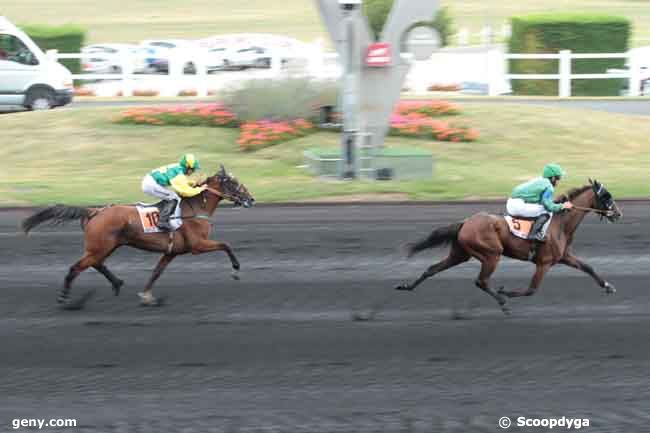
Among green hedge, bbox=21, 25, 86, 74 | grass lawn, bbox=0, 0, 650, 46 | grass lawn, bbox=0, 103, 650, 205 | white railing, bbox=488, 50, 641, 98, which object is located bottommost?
grass lawn, bbox=0, 103, 650, 205

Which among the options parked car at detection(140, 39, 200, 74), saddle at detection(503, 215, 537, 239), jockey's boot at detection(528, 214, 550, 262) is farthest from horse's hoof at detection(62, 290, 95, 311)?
parked car at detection(140, 39, 200, 74)

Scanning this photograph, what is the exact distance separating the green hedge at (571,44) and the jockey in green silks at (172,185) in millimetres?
22436

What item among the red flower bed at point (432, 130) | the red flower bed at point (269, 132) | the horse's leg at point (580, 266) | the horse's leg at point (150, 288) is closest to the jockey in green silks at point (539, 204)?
the horse's leg at point (580, 266)

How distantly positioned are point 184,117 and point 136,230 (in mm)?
11659

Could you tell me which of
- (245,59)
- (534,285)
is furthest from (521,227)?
(245,59)

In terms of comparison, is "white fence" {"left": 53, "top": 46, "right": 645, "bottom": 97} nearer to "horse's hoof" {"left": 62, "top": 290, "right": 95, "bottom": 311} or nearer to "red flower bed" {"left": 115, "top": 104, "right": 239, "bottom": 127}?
"red flower bed" {"left": 115, "top": 104, "right": 239, "bottom": 127}

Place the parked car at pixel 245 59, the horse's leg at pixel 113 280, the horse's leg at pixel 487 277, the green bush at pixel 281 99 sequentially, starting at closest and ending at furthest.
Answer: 1. the horse's leg at pixel 487 277
2. the horse's leg at pixel 113 280
3. the green bush at pixel 281 99
4. the parked car at pixel 245 59

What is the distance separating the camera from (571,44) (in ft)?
106

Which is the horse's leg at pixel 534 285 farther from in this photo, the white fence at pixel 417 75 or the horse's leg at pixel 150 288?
the white fence at pixel 417 75

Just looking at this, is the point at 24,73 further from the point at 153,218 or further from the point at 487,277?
the point at 487,277

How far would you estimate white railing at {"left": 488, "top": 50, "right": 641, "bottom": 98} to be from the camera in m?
30.3

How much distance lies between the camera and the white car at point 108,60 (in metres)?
35.2

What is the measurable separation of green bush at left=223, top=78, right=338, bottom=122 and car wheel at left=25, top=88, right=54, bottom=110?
23.8 feet

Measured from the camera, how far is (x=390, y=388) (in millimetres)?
8211
